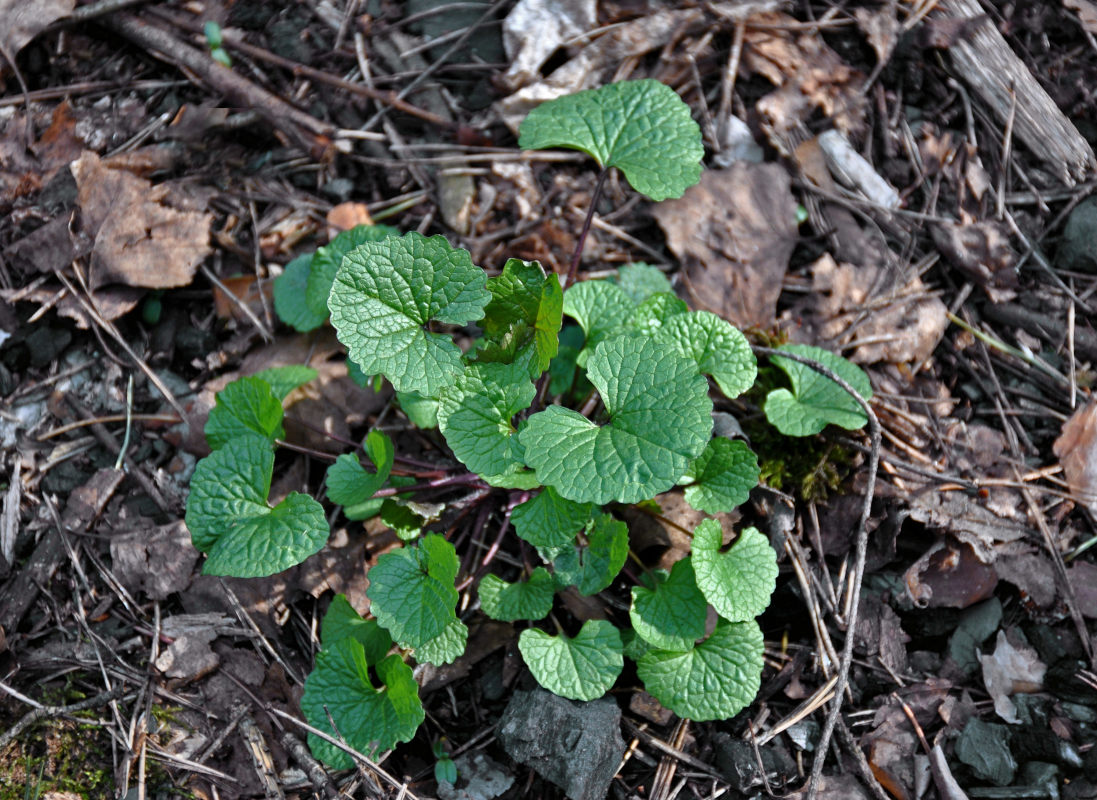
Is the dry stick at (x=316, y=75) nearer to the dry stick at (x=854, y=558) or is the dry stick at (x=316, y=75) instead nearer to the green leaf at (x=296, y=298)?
the green leaf at (x=296, y=298)

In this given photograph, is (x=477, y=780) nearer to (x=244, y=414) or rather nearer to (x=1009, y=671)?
(x=244, y=414)

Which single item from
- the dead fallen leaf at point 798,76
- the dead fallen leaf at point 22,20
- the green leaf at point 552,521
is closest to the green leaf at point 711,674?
the green leaf at point 552,521

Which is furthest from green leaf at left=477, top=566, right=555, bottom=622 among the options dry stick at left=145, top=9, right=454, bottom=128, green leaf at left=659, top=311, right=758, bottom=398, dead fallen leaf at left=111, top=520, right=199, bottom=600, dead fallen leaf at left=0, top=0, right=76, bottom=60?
dead fallen leaf at left=0, top=0, right=76, bottom=60

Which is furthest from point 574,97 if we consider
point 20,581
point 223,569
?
point 20,581

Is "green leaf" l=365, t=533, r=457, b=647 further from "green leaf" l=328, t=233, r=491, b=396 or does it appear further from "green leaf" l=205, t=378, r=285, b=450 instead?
"green leaf" l=205, t=378, r=285, b=450

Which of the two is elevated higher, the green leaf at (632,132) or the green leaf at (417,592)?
the green leaf at (632,132)

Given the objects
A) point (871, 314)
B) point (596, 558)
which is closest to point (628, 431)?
point (596, 558)
